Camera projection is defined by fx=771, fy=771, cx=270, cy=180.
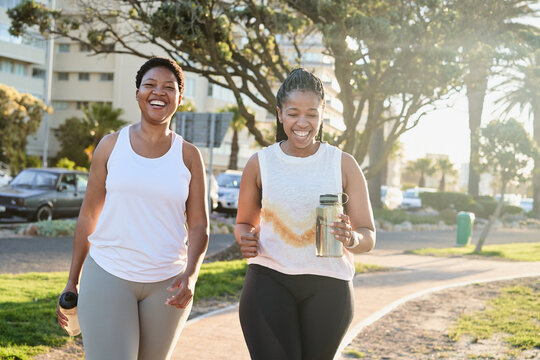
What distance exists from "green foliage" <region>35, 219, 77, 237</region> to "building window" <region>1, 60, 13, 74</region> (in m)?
41.7

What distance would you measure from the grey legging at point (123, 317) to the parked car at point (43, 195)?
16871 millimetres

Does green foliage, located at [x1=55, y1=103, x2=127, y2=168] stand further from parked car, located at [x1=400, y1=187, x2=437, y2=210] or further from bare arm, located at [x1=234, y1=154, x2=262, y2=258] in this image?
bare arm, located at [x1=234, y1=154, x2=262, y2=258]

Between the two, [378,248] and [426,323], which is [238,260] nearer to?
[426,323]

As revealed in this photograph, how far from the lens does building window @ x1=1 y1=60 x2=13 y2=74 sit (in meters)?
56.3

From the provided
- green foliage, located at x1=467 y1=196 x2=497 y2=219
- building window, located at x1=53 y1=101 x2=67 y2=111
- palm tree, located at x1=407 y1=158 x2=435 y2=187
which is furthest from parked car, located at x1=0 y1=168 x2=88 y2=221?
palm tree, located at x1=407 y1=158 x2=435 y2=187

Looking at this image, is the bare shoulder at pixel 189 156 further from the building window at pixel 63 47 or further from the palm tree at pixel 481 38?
the building window at pixel 63 47

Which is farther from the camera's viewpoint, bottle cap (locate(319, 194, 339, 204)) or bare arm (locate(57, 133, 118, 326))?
bare arm (locate(57, 133, 118, 326))

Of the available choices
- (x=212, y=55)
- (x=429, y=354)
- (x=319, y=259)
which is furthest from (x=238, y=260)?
(x=319, y=259)

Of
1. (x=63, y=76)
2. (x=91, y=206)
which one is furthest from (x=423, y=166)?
(x=91, y=206)

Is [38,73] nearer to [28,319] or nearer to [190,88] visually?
[190,88]

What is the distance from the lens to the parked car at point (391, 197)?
43.6 m

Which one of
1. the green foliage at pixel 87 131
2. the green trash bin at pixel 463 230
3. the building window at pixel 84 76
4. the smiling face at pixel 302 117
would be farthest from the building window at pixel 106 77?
the smiling face at pixel 302 117

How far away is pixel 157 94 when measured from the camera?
3484mm

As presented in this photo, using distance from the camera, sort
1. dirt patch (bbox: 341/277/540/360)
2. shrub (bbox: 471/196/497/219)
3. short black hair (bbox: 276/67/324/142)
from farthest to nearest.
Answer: shrub (bbox: 471/196/497/219)
dirt patch (bbox: 341/277/540/360)
short black hair (bbox: 276/67/324/142)
